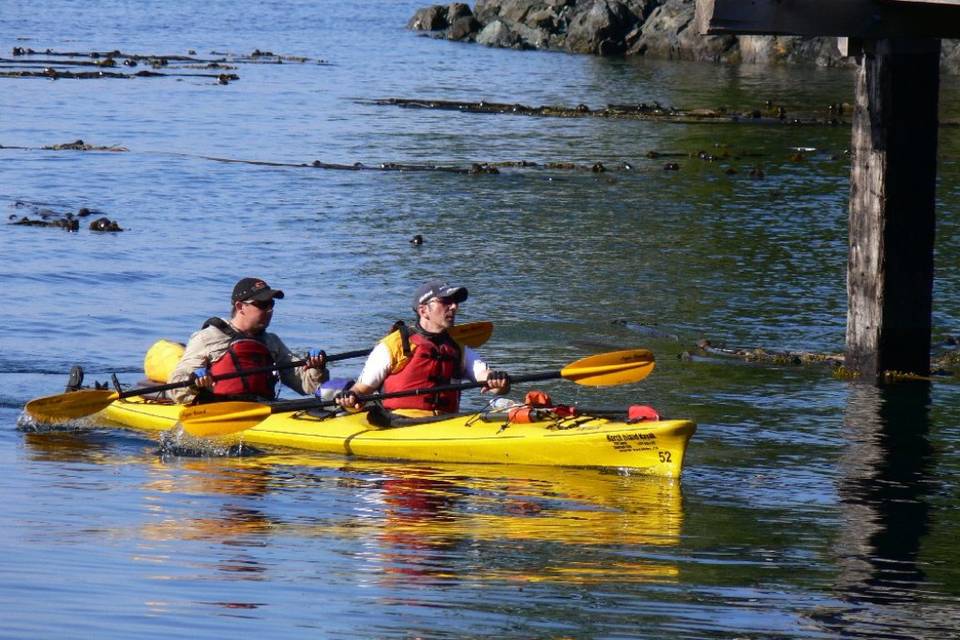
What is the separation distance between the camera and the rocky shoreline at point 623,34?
46.8 meters

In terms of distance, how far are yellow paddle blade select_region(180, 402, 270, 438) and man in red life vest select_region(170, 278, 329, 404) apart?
0.46 m

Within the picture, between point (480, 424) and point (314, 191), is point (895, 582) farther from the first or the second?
point (314, 191)

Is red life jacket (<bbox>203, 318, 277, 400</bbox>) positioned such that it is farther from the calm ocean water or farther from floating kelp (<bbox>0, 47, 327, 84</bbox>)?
floating kelp (<bbox>0, 47, 327, 84</bbox>)

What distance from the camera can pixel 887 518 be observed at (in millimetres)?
8695

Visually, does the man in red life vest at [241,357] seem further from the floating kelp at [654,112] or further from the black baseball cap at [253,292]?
the floating kelp at [654,112]

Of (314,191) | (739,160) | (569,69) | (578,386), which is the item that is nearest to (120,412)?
(578,386)

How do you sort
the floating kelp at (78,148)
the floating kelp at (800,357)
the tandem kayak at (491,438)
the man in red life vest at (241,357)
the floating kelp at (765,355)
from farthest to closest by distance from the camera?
the floating kelp at (78,148), the floating kelp at (765,355), the floating kelp at (800,357), the man in red life vest at (241,357), the tandem kayak at (491,438)

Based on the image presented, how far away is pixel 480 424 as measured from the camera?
9930mm

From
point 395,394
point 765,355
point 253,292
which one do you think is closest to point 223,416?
point 253,292

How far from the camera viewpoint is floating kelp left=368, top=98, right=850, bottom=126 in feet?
107

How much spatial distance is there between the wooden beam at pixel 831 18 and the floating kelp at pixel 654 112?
2164 cm

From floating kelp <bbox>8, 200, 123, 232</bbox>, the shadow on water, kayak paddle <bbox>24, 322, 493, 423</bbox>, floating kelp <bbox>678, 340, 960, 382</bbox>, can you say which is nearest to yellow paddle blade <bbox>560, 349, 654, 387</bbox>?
kayak paddle <bbox>24, 322, 493, 423</bbox>

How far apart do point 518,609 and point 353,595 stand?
0.70 metres

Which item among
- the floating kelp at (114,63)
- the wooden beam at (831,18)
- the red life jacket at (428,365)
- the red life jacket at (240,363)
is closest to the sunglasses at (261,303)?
the red life jacket at (240,363)
